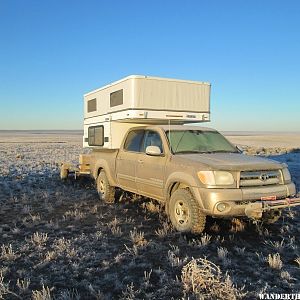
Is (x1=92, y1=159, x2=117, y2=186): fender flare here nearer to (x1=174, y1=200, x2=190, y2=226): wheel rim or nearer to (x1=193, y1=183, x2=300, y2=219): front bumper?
(x1=174, y1=200, x2=190, y2=226): wheel rim

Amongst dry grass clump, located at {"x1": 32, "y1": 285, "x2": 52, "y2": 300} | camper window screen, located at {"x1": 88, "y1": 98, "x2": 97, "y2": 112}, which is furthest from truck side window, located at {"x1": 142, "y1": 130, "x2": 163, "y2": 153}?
dry grass clump, located at {"x1": 32, "y1": 285, "x2": 52, "y2": 300}

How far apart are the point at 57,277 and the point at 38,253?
3.42 ft

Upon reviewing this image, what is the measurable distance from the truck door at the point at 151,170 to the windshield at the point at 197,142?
30 centimetres

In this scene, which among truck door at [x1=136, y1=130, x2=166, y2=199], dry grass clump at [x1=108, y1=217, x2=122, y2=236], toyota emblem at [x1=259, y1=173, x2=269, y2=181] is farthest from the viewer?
truck door at [x1=136, y1=130, x2=166, y2=199]

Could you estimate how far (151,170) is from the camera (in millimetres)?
7945

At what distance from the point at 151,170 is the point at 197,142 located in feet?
3.58

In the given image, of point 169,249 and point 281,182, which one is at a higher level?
point 281,182

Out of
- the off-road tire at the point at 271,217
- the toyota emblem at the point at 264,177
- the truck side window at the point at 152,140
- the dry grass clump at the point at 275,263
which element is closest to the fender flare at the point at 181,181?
the truck side window at the point at 152,140

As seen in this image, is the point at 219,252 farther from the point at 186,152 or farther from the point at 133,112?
the point at 133,112

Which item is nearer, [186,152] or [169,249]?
[169,249]

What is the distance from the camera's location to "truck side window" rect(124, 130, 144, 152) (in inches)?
345

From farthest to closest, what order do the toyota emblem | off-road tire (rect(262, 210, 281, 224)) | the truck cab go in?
off-road tire (rect(262, 210, 281, 224))
the toyota emblem
the truck cab

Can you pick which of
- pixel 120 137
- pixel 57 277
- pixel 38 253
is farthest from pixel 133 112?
pixel 57 277

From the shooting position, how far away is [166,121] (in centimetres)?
1041
